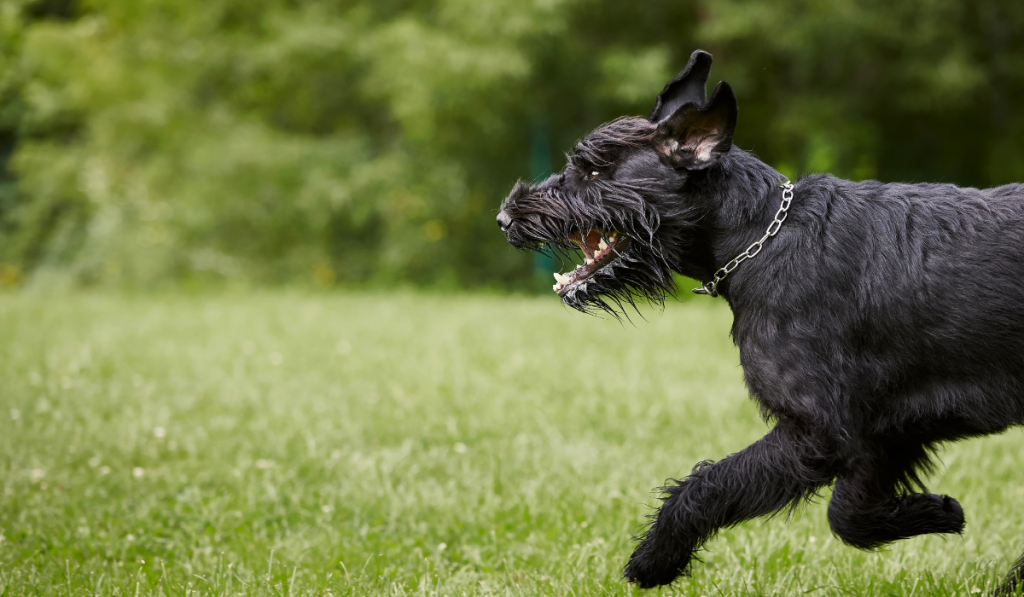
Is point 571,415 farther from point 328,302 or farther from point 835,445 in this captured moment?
point 328,302

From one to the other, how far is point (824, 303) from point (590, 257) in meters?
0.92

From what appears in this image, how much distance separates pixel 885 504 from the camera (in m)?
3.24

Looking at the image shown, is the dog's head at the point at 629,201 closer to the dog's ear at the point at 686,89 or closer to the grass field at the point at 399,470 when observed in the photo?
the dog's ear at the point at 686,89

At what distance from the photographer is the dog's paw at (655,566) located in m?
3.20

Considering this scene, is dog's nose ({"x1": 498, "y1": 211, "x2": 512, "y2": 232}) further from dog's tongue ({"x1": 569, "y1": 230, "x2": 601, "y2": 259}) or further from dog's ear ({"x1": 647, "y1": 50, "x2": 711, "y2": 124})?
dog's ear ({"x1": 647, "y1": 50, "x2": 711, "y2": 124})

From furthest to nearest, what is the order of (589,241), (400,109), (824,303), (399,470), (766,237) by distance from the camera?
(400,109), (399,470), (589,241), (766,237), (824,303)

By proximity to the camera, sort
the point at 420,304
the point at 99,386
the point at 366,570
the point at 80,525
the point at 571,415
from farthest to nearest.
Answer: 1. the point at 420,304
2. the point at 99,386
3. the point at 571,415
4. the point at 80,525
5. the point at 366,570

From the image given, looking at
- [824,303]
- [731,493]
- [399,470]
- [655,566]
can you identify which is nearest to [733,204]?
[824,303]

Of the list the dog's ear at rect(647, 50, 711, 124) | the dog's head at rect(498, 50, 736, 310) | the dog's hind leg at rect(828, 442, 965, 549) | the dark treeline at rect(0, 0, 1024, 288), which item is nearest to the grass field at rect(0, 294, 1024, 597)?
the dog's hind leg at rect(828, 442, 965, 549)

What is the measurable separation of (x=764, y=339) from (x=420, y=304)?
10132 millimetres

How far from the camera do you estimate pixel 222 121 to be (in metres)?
16.9

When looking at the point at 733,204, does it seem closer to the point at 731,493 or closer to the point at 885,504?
the point at 731,493

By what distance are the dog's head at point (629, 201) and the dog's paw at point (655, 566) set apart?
93 centimetres

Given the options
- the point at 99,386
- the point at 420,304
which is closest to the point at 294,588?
the point at 99,386
